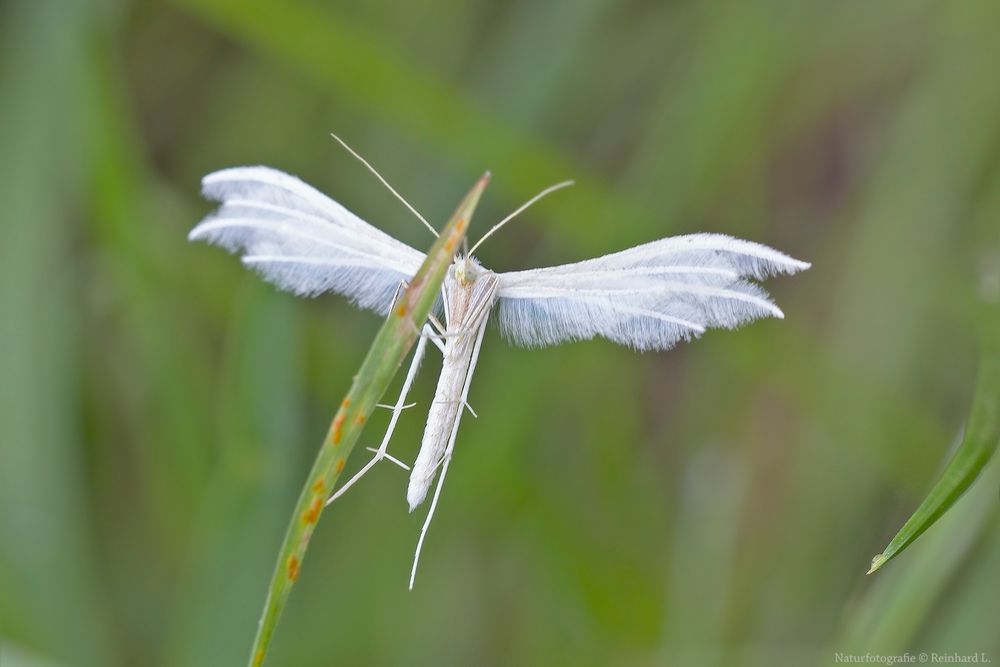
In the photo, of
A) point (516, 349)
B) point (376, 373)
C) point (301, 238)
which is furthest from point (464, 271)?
point (516, 349)

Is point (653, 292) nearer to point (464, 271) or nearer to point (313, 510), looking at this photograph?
point (464, 271)

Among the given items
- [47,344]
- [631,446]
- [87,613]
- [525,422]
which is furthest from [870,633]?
[47,344]

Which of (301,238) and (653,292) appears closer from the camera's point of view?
(653,292)

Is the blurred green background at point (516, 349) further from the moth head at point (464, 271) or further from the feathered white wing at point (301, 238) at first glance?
the moth head at point (464, 271)

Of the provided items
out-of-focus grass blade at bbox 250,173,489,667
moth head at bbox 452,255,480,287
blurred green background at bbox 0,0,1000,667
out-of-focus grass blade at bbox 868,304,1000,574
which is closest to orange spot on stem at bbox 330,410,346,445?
out-of-focus grass blade at bbox 250,173,489,667

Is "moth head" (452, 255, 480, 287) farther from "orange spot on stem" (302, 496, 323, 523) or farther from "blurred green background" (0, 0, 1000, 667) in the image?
"blurred green background" (0, 0, 1000, 667)

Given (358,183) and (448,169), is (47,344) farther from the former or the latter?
(448,169)
